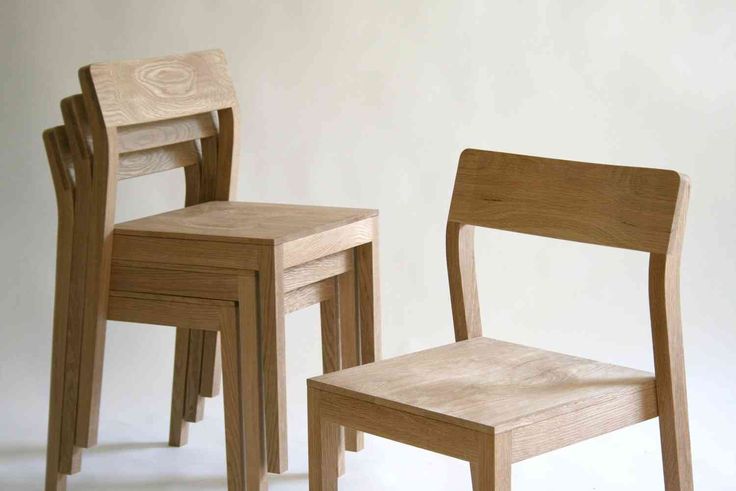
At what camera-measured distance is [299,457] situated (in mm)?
2658

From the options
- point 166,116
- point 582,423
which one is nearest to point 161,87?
point 166,116

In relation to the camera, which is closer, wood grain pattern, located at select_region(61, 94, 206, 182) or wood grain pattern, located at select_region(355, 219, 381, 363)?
wood grain pattern, located at select_region(61, 94, 206, 182)

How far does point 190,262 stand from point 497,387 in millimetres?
637

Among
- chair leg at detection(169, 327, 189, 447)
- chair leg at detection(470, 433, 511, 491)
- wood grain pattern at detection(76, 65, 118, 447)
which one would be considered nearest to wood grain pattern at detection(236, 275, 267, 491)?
wood grain pattern at detection(76, 65, 118, 447)

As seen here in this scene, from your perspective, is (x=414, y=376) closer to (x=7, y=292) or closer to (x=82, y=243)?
(x=82, y=243)

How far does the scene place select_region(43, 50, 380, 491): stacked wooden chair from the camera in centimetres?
219

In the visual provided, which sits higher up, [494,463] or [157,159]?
[157,159]

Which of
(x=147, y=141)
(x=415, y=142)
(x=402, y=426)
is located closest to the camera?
(x=402, y=426)

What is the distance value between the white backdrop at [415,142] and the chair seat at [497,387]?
0.80 metres

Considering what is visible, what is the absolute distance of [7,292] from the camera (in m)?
3.05

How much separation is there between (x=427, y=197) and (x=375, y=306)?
2.88ft

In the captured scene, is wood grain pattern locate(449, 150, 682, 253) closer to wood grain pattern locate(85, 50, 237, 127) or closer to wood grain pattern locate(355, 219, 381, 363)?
wood grain pattern locate(355, 219, 381, 363)

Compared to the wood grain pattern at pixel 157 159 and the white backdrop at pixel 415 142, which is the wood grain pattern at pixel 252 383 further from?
the white backdrop at pixel 415 142

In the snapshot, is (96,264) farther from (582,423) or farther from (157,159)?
(582,423)
